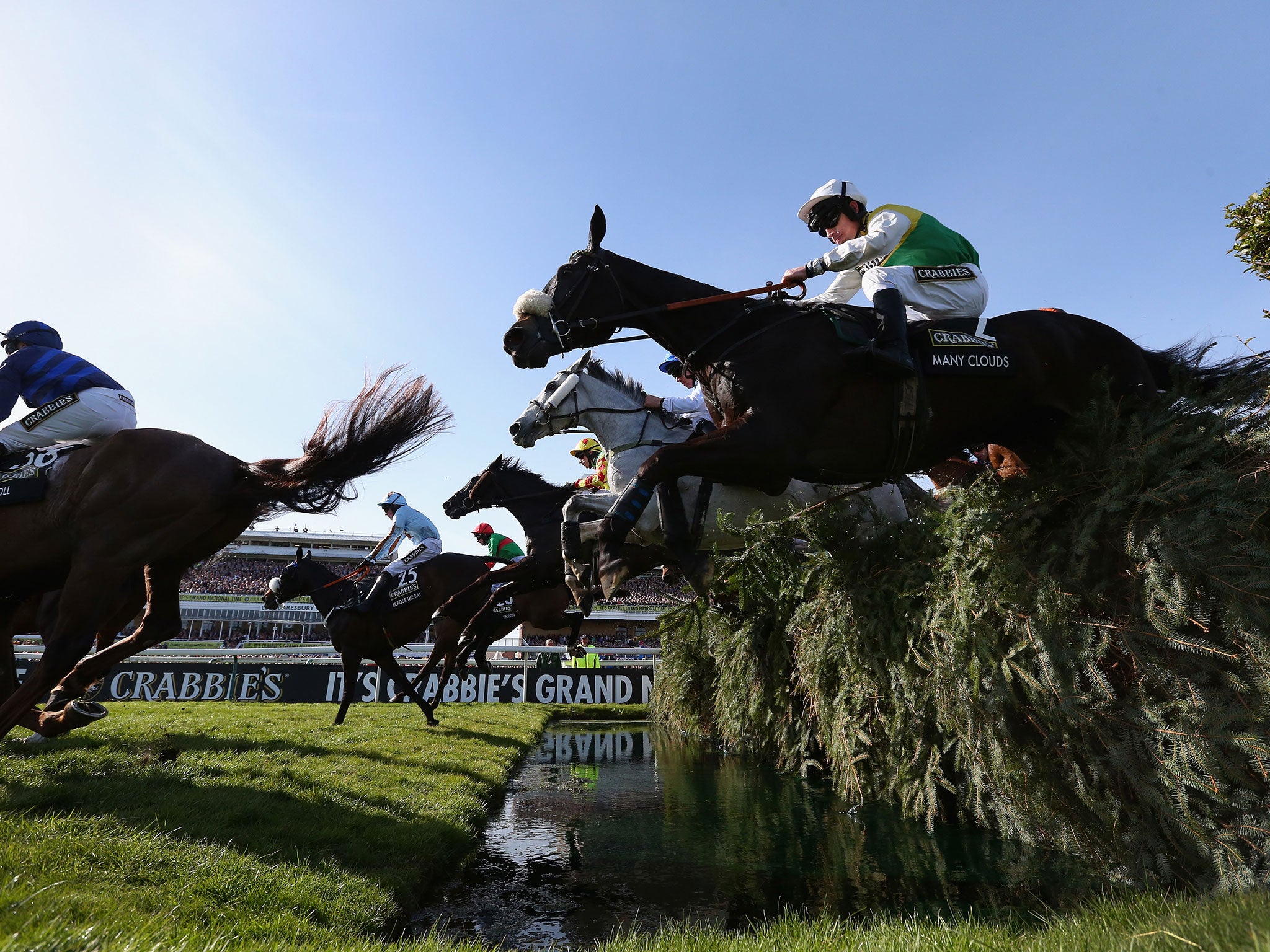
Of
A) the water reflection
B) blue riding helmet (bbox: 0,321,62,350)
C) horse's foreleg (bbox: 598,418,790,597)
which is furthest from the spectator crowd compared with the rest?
horse's foreleg (bbox: 598,418,790,597)

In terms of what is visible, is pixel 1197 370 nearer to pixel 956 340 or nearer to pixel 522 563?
pixel 956 340

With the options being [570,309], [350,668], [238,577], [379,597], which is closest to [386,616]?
[379,597]

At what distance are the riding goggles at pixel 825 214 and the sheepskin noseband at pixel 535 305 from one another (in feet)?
5.71

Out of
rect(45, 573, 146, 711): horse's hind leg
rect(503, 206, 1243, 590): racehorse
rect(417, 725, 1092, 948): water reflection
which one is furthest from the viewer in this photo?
rect(45, 573, 146, 711): horse's hind leg

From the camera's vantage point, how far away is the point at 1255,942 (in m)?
1.63

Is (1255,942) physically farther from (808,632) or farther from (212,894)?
(808,632)

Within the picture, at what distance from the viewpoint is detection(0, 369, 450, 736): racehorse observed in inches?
156

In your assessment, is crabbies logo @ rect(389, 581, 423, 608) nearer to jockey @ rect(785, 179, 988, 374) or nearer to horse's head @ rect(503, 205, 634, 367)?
horse's head @ rect(503, 205, 634, 367)

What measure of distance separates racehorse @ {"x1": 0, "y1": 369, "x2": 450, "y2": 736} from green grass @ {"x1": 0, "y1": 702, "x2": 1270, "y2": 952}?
2.68 feet

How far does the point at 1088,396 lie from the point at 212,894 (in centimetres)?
458

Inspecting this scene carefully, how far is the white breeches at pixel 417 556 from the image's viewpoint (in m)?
9.80

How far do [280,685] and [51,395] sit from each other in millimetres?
10408

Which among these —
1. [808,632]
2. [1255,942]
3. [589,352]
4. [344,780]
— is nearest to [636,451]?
[589,352]

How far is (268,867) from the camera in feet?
9.36
